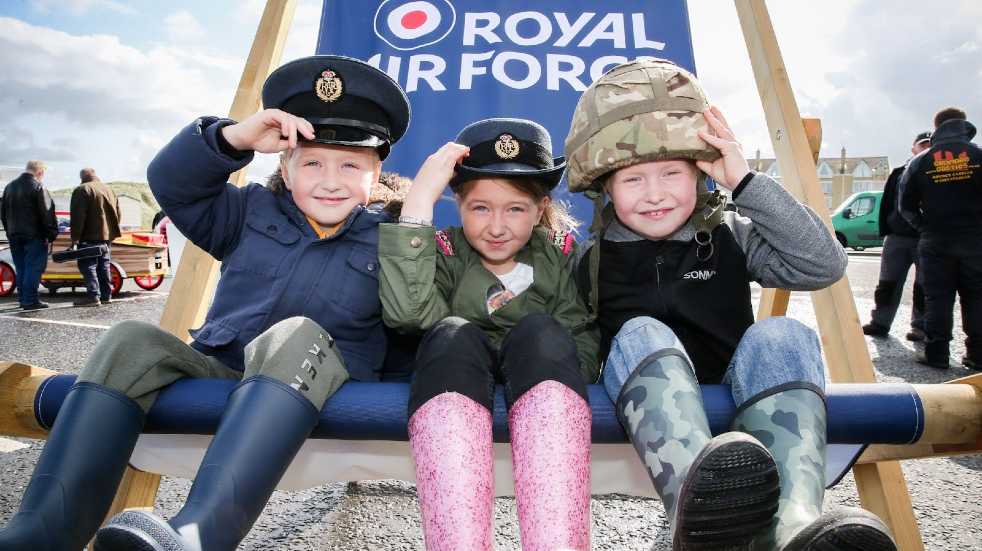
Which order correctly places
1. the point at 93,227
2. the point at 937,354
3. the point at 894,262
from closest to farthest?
the point at 937,354, the point at 894,262, the point at 93,227

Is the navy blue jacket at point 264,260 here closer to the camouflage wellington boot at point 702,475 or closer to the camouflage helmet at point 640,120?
the camouflage helmet at point 640,120

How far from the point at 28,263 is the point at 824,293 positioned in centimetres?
769

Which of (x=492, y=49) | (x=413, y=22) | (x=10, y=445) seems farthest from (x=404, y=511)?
(x=413, y=22)

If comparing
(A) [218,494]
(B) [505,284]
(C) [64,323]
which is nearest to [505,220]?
(B) [505,284]

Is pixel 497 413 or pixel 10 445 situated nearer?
pixel 497 413

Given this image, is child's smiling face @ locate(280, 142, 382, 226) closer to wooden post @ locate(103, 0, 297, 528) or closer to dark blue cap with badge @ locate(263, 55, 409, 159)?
dark blue cap with badge @ locate(263, 55, 409, 159)

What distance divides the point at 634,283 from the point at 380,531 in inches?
43.7

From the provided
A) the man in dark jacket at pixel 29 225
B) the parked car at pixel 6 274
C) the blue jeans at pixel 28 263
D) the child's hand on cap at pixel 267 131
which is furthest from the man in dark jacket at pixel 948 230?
the parked car at pixel 6 274

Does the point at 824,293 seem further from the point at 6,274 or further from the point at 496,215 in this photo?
the point at 6,274

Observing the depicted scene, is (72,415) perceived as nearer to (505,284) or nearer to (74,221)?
(505,284)

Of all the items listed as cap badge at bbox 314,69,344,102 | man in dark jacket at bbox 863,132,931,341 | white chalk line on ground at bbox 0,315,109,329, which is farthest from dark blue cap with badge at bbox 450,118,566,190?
white chalk line on ground at bbox 0,315,109,329

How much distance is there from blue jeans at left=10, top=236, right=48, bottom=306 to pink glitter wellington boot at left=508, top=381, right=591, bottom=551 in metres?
7.39

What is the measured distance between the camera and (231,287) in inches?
59.4

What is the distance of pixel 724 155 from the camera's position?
1.36 m
